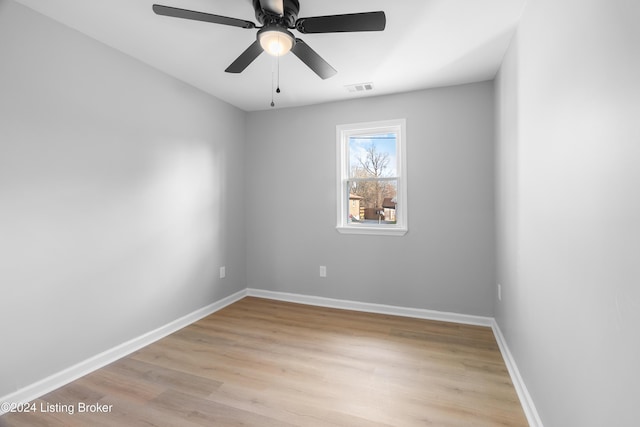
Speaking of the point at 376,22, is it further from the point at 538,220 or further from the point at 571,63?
the point at 538,220

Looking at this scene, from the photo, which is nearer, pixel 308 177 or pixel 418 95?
pixel 418 95

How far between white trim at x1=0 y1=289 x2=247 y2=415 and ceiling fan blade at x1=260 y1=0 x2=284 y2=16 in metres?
2.78

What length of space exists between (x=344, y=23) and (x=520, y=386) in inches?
98.9

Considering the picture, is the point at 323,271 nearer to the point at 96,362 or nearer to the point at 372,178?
the point at 372,178

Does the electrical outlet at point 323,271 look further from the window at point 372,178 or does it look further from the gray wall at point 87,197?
the gray wall at point 87,197

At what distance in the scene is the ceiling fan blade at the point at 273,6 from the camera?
167 cm

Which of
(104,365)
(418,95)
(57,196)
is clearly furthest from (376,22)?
(104,365)

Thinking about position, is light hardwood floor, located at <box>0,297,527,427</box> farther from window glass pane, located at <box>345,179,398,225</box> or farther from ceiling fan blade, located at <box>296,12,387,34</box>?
ceiling fan blade, located at <box>296,12,387,34</box>

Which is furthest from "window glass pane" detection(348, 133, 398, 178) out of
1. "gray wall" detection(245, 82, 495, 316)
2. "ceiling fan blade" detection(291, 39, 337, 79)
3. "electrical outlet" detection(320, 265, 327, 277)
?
"ceiling fan blade" detection(291, 39, 337, 79)

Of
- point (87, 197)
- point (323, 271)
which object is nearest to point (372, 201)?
point (323, 271)

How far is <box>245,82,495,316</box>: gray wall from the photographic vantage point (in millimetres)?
3115

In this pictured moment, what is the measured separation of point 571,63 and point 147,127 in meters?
3.04

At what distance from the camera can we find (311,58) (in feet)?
6.66

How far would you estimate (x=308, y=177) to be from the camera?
151 inches
